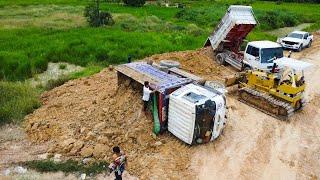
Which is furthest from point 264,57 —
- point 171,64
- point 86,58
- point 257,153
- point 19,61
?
point 19,61

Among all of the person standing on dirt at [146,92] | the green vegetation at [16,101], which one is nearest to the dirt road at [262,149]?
the person standing on dirt at [146,92]

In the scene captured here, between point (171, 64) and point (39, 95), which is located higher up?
point (171, 64)

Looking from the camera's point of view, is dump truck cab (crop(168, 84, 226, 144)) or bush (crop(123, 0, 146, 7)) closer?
dump truck cab (crop(168, 84, 226, 144))

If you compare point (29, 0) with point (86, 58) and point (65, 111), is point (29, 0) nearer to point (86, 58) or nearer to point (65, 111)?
point (86, 58)

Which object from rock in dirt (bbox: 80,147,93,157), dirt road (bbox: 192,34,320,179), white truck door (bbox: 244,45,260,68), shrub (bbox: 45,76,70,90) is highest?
white truck door (bbox: 244,45,260,68)

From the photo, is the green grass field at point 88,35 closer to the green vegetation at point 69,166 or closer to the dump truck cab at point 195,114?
the green vegetation at point 69,166

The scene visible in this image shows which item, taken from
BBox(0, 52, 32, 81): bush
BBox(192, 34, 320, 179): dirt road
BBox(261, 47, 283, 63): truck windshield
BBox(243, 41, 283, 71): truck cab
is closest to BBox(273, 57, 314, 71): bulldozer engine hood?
BBox(192, 34, 320, 179): dirt road

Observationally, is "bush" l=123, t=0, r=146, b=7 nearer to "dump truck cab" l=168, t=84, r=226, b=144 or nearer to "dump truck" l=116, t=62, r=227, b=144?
"dump truck" l=116, t=62, r=227, b=144
